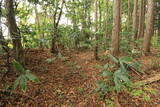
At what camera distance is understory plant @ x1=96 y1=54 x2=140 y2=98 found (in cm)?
185

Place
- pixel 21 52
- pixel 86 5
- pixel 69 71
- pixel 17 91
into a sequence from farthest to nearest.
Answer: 1. pixel 86 5
2. pixel 69 71
3. pixel 21 52
4. pixel 17 91

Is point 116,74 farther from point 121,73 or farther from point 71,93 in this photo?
point 71,93

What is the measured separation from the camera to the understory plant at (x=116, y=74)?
73.0 inches

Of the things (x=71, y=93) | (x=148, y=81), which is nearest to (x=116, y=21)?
(x=148, y=81)

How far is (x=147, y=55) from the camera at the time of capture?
5812 mm

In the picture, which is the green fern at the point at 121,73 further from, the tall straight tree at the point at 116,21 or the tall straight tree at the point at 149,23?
the tall straight tree at the point at 149,23

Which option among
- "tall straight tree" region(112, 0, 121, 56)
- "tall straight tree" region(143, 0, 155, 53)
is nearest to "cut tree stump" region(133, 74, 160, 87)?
"tall straight tree" region(112, 0, 121, 56)

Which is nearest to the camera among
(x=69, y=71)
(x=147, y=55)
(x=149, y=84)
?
(x=149, y=84)

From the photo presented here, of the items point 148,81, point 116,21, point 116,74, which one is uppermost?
point 116,21

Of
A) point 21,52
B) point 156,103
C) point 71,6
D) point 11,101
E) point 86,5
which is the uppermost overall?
point 86,5

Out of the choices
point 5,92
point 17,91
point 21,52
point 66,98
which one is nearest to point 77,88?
point 66,98

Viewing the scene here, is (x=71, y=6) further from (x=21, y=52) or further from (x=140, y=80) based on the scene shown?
(x=140, y=80)

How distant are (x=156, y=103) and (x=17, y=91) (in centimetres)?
349

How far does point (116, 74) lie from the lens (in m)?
1.88
